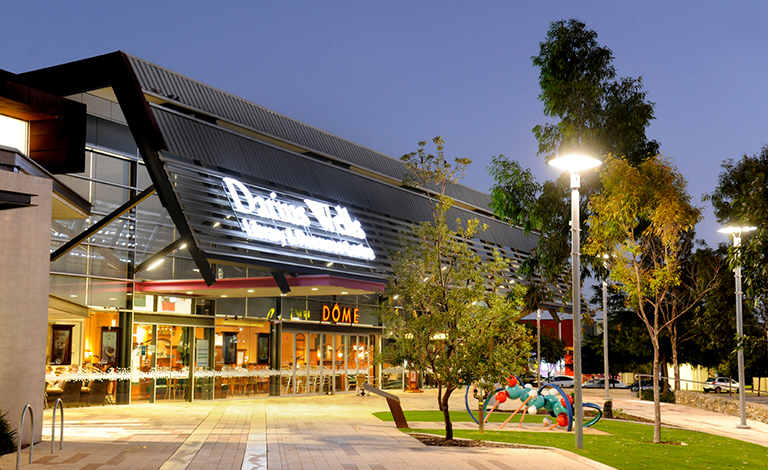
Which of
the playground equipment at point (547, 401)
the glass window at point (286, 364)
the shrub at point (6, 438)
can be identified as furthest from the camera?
the glass window at point (286, 364)

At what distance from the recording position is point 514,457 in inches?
529

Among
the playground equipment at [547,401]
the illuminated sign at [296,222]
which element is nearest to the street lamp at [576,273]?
the playground equipment at [547,401]

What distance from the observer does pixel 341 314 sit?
3472 centimetres

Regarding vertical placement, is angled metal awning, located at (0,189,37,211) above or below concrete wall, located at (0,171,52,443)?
above

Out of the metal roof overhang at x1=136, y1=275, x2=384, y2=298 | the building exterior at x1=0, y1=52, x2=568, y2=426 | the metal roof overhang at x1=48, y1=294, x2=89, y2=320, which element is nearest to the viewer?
the metal roof overhang at x1=48, y1=294, x2=89, y2=320

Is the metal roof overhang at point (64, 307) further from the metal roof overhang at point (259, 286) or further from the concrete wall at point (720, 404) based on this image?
the concrete wall at point (720, 404)

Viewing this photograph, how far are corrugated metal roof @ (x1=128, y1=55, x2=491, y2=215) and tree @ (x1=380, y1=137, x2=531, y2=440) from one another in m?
12.5

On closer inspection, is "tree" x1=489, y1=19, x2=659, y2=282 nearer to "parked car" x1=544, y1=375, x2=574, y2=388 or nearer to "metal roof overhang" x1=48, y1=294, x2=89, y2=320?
"metal roof overhang" x1=48, y1=294, x2=89, y2=320

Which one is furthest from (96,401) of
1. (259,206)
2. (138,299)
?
(259,206)

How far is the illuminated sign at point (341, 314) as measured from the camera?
33625 mm

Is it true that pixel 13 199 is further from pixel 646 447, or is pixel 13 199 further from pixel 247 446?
pixel 646 447

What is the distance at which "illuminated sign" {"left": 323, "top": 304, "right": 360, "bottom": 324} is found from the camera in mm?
33625

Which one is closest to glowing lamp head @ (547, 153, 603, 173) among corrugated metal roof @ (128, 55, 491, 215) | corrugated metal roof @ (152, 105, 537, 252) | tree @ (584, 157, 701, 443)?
tree @ (584, 157, 701, 443)

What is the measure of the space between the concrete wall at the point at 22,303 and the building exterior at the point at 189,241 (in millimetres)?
2651
